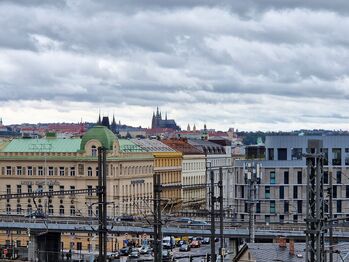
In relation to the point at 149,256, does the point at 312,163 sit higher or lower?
higher

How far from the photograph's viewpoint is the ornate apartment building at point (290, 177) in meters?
103

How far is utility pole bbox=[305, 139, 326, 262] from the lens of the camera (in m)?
32.9

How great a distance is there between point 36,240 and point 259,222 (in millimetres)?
18974

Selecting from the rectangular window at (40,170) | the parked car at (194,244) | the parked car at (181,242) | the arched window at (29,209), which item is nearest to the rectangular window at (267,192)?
the parked car at (194,244)

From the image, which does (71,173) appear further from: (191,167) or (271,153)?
(191,167)

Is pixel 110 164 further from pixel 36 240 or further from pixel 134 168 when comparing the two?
pixel 36 240

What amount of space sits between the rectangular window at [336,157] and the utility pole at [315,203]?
70.4 metres

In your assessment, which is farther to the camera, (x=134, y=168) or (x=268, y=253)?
(x=134, y=168)

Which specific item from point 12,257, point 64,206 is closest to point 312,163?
point 12,257

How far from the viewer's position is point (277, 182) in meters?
104

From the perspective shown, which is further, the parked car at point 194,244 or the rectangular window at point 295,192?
the parked car at point 194,244

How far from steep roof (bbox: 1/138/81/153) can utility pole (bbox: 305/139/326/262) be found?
91026 mm

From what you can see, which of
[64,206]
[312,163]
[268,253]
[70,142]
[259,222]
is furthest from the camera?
[70,142]

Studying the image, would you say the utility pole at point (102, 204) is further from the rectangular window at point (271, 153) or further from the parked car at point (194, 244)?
the parked car at point (194, 244)
